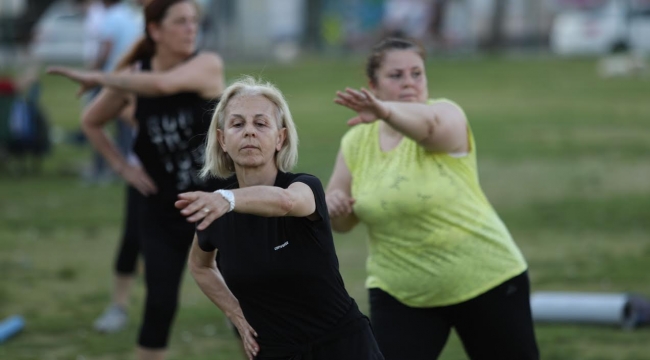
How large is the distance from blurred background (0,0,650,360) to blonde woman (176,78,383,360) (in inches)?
68.2

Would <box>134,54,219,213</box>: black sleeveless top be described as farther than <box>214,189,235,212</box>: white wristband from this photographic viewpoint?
Yes

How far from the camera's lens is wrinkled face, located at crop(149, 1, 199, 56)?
6.72m

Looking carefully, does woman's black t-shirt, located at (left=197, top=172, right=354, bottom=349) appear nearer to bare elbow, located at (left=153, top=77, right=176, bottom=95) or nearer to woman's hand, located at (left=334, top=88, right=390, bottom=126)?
woman's hand, located at (left=334, top=88, right=390, bottom=126)

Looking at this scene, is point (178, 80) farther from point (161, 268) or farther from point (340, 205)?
point (340, 205)

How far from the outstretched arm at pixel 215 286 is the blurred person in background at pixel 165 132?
1.90 metres

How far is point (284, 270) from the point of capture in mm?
4273

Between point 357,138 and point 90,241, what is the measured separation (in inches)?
287

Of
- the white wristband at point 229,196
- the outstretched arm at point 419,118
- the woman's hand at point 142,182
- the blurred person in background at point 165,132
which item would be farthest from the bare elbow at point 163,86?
the white wristband at point 229,196

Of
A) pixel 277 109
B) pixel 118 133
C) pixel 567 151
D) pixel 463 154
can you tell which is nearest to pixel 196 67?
pixel 463 154

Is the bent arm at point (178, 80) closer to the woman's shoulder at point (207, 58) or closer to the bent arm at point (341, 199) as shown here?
the woman's shoulder at point (207, 58)

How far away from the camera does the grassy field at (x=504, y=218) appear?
324 inches

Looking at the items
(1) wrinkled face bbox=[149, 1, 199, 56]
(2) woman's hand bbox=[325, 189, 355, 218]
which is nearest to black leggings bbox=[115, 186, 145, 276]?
(1) wrinkled face bbox=[149, 1, 199, 56]

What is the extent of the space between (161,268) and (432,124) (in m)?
2.05

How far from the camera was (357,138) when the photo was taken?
18.3 ft
